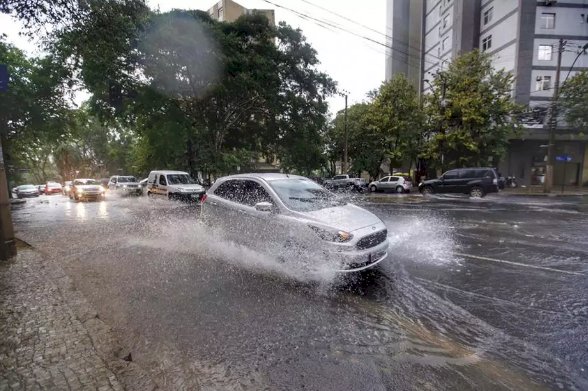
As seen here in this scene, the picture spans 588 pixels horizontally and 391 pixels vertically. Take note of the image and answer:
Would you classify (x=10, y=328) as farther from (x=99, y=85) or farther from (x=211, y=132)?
(x=211, y=132)

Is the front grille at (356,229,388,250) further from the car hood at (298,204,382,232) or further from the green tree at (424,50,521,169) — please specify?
the green tree at (424,50,521,169)

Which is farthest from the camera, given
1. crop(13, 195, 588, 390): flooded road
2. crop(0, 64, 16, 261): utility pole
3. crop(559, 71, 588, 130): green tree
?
crop(559, 71, 588, 130): green tree

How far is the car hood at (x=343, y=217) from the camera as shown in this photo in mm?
4855

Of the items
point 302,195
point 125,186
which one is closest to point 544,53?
point 302,195

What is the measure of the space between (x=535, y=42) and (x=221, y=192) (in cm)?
3852

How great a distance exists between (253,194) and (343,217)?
1.87 meters

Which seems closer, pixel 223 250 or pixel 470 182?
pixel 223 250

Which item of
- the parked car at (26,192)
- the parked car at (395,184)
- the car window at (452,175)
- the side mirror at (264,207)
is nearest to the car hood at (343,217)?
the side mirror at (264,207)

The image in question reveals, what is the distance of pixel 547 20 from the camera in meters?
31.8

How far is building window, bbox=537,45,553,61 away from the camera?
105 feet

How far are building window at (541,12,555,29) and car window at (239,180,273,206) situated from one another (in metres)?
39.3

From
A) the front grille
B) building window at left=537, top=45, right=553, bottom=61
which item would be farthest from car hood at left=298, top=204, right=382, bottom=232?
building window at left=537, top=45, right=553, bottom=61

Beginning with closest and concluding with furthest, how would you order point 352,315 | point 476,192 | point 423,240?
1. point 352,315
2. point 423,240
3. point 476,192

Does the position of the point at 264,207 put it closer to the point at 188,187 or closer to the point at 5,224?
the point at 5,224
